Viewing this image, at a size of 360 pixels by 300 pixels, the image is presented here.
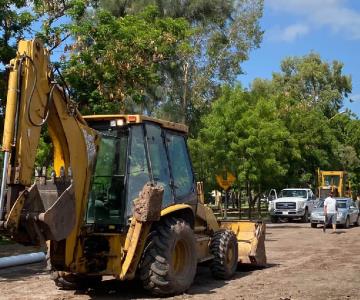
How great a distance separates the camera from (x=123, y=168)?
9.19 m

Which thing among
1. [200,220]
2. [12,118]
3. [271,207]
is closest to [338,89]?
[271,207]

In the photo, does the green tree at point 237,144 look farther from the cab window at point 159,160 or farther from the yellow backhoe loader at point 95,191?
the cab window at point 159,160

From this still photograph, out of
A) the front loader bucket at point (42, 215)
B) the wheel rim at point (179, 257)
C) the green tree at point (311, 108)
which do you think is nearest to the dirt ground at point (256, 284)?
the wheel rim at point (179, 257)

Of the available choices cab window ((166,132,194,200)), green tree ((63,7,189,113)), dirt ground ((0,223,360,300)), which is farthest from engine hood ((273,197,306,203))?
cab window ((166,132,194,200))

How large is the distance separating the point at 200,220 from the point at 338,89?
5857 centimetres

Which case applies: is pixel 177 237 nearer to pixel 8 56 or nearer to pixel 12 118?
pixel 12 118

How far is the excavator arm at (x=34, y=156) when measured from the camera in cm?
726

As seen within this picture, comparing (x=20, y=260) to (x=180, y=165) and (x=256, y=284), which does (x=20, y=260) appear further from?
(x=256, y=284)

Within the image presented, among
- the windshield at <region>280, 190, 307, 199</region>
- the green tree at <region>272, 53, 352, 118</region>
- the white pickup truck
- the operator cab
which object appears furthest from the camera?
the green tree at <region>272, 53, 352, 118</region>

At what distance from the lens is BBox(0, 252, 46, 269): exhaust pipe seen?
43.5ft

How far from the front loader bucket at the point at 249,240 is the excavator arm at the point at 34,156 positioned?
4.65 metres

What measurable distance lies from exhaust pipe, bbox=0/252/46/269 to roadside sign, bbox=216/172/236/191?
56.0 feet

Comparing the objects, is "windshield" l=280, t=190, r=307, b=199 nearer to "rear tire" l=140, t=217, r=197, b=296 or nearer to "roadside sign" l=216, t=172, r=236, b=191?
"roadside sign" l=216, t=172, r=236, b=191

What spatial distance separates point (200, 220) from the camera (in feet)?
36.5
